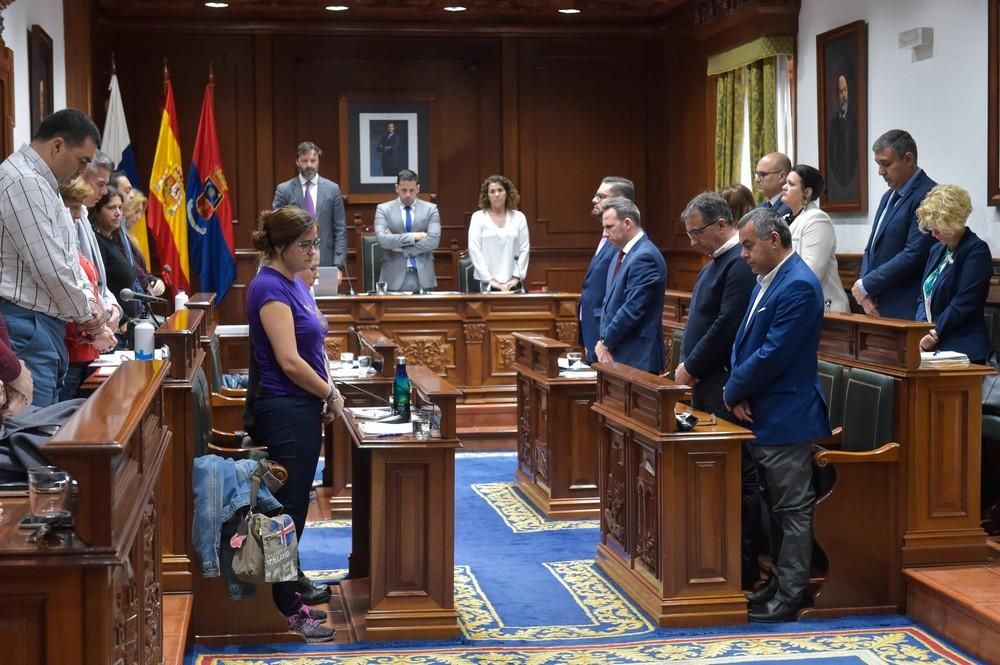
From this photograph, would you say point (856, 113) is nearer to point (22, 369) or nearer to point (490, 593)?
point (490, 593)

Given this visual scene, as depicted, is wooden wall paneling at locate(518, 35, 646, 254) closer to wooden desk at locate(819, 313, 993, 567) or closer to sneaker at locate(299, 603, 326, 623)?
wooden desk at locate(819, 313, 993, 567)

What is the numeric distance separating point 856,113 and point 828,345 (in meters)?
4.05

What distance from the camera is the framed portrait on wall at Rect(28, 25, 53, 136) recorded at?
805 cm

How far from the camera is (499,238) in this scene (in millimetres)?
9992

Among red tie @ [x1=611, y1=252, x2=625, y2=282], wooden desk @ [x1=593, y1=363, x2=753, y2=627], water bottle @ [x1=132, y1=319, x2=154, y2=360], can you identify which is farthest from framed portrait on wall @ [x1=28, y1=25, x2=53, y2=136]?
wooden desk @ [x1=593, y1=363, x2=753, y2=627]

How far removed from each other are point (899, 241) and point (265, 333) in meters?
3.51

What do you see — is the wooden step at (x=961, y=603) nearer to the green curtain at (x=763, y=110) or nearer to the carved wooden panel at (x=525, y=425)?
the carved wooden panel at (x=525, y=425)

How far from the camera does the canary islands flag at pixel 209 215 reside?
11273 millimetres

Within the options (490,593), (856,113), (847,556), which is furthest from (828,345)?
(856,113)

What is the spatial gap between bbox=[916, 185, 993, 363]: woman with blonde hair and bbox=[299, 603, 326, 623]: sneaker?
300 cm

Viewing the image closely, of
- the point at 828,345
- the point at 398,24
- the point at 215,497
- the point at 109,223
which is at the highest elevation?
the point at 398,24

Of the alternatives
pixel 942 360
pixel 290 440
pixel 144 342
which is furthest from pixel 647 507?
pixel 144 342

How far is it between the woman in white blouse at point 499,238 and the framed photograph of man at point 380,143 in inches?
94.6

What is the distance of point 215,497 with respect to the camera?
4.54m
